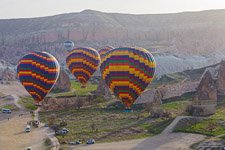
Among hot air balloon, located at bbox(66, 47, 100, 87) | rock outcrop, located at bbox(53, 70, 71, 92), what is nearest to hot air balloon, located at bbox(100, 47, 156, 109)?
hot air balloon, located at bbox(66, 47, 100, 87)

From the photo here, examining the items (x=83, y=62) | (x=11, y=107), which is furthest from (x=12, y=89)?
(x=83, y=62)

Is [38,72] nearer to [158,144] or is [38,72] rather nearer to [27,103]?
[27,103]

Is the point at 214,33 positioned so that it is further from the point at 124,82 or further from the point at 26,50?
the point at 124,82

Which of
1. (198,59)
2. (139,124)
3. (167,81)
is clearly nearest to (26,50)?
(198,59)

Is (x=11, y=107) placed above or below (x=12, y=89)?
below

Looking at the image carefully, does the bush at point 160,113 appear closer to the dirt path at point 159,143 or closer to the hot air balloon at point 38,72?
the dirt path at point 159,143

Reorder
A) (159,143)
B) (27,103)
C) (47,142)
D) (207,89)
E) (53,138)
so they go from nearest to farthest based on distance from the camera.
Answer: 1. (159,143)
2. (47,142)
3. (53,138)
4. (207,89)
5. (27,103)

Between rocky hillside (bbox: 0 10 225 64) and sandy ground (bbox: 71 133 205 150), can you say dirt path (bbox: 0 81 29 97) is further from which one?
rocky hillside (bbox: 0 10 225 64)
